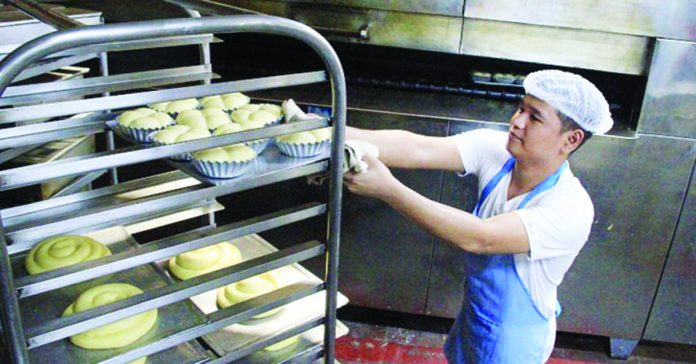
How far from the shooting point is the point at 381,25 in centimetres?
233

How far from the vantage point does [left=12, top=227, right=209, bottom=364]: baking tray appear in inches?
36.1

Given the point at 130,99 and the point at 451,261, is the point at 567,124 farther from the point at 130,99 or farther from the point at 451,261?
the point at 130,99

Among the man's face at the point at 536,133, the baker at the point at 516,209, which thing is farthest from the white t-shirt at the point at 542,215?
the man's face at the point at 536,133

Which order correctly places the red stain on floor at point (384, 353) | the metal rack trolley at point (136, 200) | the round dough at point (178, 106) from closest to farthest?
the metal rack trolley at point (136, 200)
the round dough at point (178, 106)
the red stain on floor at point (384, 353)

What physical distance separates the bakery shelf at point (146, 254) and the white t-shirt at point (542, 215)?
823 millimetres

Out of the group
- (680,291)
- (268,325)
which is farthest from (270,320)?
(680,291)

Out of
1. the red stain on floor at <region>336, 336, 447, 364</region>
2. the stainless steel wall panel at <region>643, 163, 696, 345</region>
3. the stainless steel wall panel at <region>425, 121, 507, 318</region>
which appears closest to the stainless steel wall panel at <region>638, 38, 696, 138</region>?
the stainless steel wall panel at <region>643, 163, 696, 345</region>

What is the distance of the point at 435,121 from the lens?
2.31m

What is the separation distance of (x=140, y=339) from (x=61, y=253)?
0.94ft

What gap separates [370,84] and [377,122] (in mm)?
331

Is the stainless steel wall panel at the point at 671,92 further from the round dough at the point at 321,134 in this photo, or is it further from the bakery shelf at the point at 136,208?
the bakery shelf at the point at 136,208

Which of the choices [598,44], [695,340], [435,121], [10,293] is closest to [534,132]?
[435,121]

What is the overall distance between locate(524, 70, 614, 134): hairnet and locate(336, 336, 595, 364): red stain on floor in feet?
4.64

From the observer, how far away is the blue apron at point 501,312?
168 cm
